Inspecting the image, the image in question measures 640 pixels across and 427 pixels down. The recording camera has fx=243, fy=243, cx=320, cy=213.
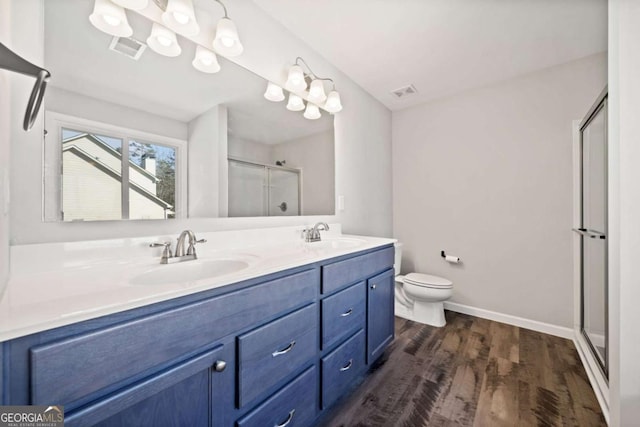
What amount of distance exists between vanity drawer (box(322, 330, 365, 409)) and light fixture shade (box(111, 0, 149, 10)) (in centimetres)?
176

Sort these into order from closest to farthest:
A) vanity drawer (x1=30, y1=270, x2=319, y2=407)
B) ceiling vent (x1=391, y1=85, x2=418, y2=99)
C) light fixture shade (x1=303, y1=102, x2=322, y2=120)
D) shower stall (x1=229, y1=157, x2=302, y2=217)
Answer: vanity drawer (x1=30, y1=270, x2=319, y2=407), shower stall (x1=229, y1=157, x2=302, y2=217), light fixture shade (x1=303, y1=102, x2=322, y2=120), ceiling vent (x1=391, y1=85, x2=418, y2=99)

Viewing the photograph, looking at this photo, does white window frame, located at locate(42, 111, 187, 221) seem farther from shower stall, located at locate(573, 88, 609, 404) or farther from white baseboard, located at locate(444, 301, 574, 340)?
white baseboard, located at locate(444, 301, 574, 340)

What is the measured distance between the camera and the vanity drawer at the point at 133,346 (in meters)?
0.51

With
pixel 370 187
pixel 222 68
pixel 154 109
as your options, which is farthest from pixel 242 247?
pixel 370 187

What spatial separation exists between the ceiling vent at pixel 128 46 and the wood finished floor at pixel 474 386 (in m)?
1.93

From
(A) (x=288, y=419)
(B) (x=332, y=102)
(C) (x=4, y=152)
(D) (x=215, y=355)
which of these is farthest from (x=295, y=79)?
(A) (x=288, y=419)

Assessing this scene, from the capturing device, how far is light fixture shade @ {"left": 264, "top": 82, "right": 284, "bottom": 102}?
5.29ft

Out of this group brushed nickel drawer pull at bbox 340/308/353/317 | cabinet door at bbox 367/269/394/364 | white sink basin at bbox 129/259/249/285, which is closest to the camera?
white sink basin at bbox 129/259/249/285

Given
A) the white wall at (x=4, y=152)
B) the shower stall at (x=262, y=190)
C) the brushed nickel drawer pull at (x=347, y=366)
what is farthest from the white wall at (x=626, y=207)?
the white wall at (x=4, y=152)

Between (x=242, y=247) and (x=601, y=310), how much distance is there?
2.31m

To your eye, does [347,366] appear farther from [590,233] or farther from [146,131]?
[590,233]

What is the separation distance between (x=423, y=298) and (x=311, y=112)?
190 centimetres

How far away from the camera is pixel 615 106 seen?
1.10 metres

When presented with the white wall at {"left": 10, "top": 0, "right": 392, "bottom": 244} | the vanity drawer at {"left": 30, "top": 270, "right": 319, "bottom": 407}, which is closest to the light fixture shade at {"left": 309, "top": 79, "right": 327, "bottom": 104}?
the white wall at {"left": 10, "top": 0, "right": 392, "bottom": 244}
